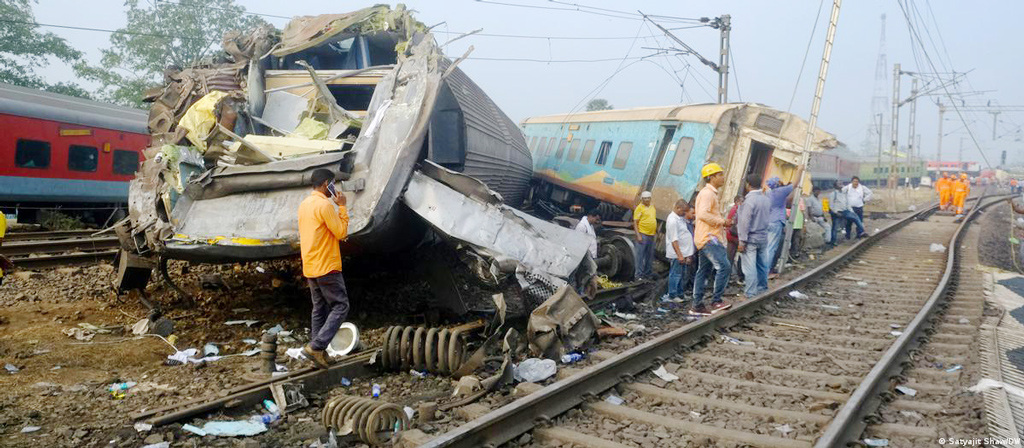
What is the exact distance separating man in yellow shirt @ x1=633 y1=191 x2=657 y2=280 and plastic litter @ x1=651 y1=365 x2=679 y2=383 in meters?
4.70

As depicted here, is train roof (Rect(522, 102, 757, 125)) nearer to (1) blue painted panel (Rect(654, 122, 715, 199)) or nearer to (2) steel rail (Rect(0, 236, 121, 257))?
(1) blue painted panel (Rect(654, 122, 715, 199))

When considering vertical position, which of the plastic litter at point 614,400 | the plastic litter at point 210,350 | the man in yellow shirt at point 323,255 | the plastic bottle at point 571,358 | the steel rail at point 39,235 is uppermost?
the man in yellow shirt at point 323,255

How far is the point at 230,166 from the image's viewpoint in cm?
628

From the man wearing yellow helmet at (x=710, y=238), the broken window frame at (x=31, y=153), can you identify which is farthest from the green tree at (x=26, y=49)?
the man wearing yellow helmet at (x=710, y=238)

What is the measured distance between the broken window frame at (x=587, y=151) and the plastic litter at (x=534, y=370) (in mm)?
9844

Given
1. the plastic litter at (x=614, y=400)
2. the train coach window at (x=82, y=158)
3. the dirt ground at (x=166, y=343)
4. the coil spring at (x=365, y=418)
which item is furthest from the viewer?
the train coach window at (x=82, y=158)

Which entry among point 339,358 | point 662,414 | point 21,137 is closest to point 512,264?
point 339,358

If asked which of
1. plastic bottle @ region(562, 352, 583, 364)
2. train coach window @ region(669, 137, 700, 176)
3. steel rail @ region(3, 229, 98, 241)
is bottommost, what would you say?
plastic bottle @ region(562, 352, 583, 364)

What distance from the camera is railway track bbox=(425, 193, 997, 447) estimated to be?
373 centimetres

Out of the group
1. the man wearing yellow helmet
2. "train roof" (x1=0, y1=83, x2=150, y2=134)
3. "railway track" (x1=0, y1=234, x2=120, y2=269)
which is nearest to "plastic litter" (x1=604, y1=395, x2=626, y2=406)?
the man wearing yellow helmet

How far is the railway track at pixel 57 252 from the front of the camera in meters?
8.98

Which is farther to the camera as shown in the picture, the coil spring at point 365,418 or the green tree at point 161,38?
the green tree at point 161,38

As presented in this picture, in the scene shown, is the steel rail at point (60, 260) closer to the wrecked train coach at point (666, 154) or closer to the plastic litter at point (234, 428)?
the plastic litter at point (234, 428)

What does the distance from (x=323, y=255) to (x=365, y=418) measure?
1.58 meters
